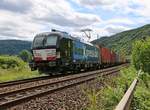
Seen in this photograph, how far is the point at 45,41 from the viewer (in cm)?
2780

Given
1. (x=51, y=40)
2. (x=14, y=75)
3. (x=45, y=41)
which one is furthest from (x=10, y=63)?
(x=51, y=40)

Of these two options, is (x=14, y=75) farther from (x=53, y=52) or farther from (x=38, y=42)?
(x=53, y=52)

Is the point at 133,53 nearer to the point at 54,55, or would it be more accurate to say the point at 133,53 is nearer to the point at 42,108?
the point at 54,55

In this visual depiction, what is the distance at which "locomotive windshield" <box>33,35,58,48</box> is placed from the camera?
2763cm

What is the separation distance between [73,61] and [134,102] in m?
20.2

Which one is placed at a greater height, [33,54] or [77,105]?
[33,54]

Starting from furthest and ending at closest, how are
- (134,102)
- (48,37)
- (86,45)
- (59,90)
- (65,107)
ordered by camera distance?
(86,45), (48,37), (59,90), (65,107), (134,102)

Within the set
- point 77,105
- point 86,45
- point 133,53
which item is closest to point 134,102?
point 77,105

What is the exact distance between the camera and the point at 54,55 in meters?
27.0

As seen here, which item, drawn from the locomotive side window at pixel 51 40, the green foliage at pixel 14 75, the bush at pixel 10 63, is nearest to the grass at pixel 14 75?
the green foliage at pixel 14 75

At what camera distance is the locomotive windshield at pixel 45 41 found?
27633mm

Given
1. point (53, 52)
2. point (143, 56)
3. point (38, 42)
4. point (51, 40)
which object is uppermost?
point (51, 40)

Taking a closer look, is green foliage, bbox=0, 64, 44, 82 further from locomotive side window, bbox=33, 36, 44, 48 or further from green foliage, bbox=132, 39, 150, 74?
green foliage, bbox=132, 39, 150, 74

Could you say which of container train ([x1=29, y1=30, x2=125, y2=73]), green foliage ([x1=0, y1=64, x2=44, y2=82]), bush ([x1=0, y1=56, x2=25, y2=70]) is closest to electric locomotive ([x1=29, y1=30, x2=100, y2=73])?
container train ([x1=29, y1=30, x2=125, y2=73])
